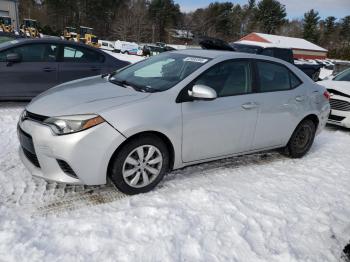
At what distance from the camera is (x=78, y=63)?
7145 millimetres

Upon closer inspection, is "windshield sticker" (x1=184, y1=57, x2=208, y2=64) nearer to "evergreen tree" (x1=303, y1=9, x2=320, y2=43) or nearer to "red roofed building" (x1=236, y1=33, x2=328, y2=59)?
"red roofed building" (x1=236, y1=33, x2=328, y2=59)

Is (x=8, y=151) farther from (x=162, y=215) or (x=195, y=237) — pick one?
(x=195, y=237)

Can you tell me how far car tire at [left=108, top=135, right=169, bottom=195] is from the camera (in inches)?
134

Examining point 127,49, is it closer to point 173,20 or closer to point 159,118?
point 159,118

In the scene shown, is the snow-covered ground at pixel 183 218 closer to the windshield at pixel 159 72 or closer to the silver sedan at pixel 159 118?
the silver sedan at pixel 159 118

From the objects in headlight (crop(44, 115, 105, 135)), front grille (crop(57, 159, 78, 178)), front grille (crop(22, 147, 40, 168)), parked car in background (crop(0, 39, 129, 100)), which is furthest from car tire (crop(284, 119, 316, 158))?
parked car in background (crop(0, 39, 129, 100))

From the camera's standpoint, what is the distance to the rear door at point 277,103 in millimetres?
4512

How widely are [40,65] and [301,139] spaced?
4954 millimetres

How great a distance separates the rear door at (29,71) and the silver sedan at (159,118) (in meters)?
2.75

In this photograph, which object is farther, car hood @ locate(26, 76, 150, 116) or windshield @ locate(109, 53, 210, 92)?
windshield @ locate(109, 53, 210, 92)

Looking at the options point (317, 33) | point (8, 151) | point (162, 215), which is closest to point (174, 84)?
point (162, 215)

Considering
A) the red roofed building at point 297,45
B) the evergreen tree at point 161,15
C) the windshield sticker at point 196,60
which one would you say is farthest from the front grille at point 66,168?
the evergreen tree at point 161,15

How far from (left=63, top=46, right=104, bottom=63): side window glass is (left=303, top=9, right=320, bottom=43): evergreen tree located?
87.6 m

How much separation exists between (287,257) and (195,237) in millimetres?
781
